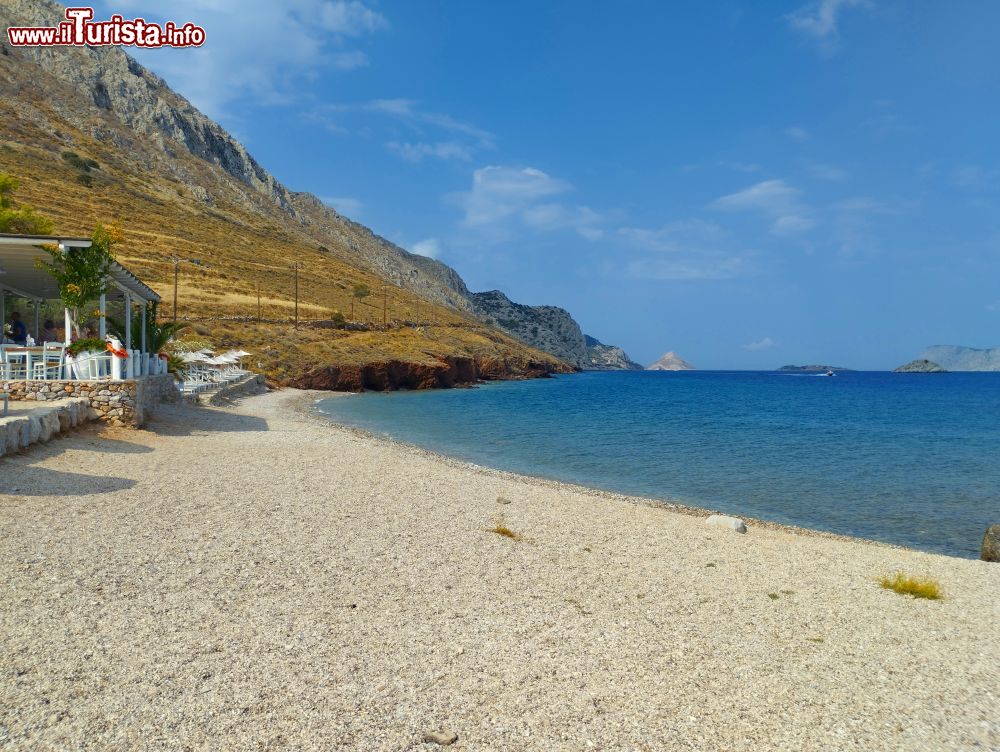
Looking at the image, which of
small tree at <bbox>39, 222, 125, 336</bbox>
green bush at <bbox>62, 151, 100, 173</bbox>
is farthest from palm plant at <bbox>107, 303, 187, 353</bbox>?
green bush at <bbox>62, 151, 100, 173</bbox>

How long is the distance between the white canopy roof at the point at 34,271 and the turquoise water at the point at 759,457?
10.8m

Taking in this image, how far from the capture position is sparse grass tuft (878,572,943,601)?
806 centimetres

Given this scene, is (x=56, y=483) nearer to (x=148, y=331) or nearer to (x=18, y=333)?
(x=148, y=331)

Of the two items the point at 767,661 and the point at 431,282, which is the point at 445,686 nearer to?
the point at 767,661

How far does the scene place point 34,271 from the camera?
728 inches

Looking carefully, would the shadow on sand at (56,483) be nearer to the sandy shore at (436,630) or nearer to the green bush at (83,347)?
the sandy shore at (436,630)

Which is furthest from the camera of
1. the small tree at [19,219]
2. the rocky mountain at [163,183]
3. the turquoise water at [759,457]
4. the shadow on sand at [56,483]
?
the rocky mountain at [163,183]

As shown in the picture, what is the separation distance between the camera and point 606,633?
6137 mm

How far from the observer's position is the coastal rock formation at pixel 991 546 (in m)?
11.6

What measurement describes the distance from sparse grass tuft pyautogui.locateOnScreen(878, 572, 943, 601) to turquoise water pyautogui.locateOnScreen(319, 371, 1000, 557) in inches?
211

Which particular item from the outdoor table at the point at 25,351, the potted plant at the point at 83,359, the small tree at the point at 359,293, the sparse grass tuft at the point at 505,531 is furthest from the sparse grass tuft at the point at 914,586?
the small tree at the point at 359,293

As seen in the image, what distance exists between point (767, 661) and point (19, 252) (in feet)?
62.2

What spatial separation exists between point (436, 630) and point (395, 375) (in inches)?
2108

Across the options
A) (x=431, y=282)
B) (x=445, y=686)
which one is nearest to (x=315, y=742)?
(x=445, y=686)
